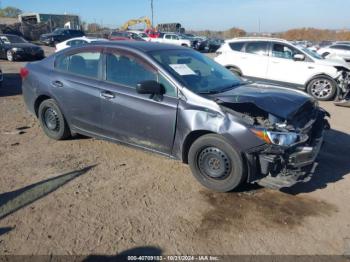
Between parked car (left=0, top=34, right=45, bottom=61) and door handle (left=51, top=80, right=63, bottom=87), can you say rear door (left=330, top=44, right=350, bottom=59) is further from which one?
door handle (left=51, top=80, right=63, bottom=87)

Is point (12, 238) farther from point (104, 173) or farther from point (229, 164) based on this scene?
point (229, 164)

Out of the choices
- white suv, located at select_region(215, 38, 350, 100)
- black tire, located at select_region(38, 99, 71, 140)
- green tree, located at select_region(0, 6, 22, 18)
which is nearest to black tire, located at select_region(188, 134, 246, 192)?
black tire, located at select_region(38, 99, 71, 140)

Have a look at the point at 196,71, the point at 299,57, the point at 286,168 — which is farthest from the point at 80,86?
the point at 299,57

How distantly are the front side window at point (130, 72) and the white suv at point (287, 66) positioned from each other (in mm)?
6200

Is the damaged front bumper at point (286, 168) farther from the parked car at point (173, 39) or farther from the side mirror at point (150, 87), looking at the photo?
the parked car at point (173, 39)

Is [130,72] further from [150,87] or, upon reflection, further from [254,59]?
[254,59]

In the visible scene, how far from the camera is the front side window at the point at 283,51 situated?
1005 cm

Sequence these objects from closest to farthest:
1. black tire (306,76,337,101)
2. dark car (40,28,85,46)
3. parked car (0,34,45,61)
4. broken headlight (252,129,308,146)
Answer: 1. broken headlight (252,129,308,146)
2. black tire (306,76,337,101)
3. parked car (0,34,45,61)
4. dark car (40,28,85,46)

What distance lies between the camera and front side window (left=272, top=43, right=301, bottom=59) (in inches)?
396

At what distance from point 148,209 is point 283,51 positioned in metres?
8.16

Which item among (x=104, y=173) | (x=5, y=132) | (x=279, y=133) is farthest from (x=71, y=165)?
(x=279, y=133)

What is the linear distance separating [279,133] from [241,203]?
0.91m

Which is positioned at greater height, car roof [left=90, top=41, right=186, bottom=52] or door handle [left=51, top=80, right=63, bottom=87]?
car roof [left=90, top=41, right=186, bottom=52]

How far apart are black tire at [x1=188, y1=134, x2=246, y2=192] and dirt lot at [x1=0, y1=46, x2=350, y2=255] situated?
0.48ft
